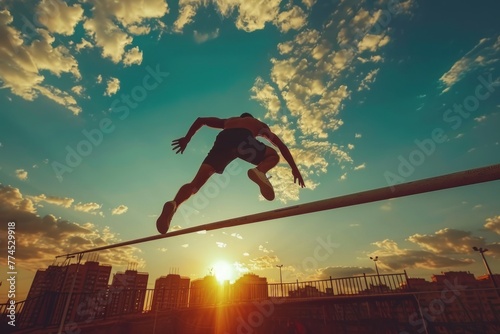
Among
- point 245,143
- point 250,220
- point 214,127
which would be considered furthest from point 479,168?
point 214,127

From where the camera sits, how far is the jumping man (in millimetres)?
2984

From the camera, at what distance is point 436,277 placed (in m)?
74.4

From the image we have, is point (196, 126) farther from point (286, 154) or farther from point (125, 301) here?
point (125, 301)

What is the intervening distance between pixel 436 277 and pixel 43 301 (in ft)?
313

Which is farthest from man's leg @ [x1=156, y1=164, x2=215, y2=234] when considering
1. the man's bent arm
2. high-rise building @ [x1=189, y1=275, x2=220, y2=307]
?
high-rise building @ [x1=189, y1=275, x2=220, y2=307]

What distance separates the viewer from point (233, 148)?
3191 millimetres

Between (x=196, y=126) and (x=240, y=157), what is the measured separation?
1003 millimetres

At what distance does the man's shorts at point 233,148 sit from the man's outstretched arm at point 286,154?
19 centimetres

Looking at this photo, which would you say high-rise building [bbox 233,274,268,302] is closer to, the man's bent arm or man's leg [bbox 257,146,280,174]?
the man's bent arm

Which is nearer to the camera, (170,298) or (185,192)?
(185,192)

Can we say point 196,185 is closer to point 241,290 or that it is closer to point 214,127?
point 214,127

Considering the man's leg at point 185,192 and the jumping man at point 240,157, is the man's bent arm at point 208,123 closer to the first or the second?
the jumping man at point 240,157

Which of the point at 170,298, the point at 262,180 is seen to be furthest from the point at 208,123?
the point at 170,298

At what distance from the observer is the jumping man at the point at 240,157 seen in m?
2.98
